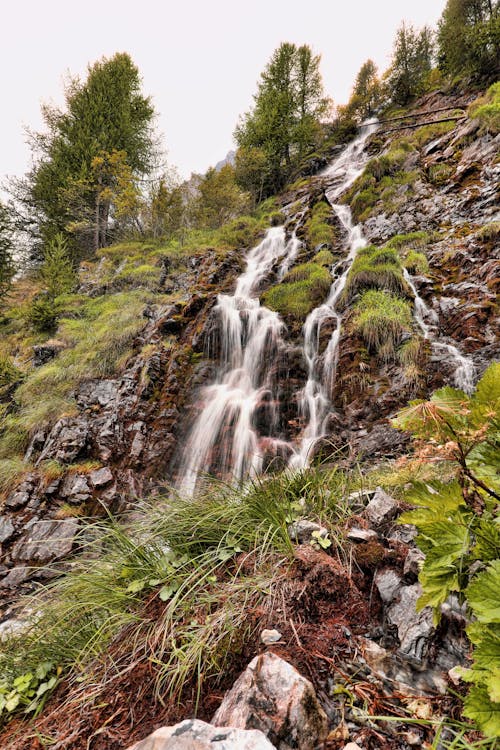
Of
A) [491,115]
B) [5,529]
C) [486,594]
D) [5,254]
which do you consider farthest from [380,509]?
[5,254]

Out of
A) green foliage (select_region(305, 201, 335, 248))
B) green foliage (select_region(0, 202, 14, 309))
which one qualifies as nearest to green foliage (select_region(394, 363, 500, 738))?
green foliage (select_region(305, 201, 335, 248))

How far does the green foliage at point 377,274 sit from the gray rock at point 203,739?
7406 millimetres

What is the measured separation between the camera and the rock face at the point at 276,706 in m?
1.02

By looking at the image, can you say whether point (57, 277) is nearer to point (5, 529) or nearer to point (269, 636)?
point (5, 529)

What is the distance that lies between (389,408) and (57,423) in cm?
692

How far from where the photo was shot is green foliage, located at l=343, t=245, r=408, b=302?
7.05 m

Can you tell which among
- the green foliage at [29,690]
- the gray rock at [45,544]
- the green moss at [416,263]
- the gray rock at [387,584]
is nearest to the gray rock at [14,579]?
the gray rock at [45,544]

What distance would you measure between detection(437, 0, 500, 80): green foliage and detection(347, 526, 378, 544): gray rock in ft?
67.6

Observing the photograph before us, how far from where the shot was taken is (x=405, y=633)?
4.45 feet

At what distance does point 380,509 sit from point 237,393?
5331 mm

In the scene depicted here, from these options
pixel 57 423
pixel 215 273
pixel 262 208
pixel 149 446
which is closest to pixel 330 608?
pixel 149 446

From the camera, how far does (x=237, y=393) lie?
23.7 ft

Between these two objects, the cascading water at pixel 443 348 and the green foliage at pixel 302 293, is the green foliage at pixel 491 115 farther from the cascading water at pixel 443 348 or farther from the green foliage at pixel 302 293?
the green foliage at pixel 302 293

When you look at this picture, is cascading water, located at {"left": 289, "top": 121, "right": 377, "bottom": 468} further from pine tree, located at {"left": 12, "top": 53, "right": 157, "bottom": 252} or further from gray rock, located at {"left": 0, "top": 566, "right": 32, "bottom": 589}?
pine tree, located at {"left": 12, "top": 53, "right": 157, "bottom": 252}
